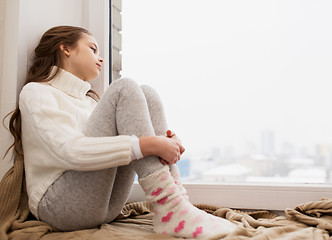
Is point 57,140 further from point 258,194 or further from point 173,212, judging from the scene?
point 258,194

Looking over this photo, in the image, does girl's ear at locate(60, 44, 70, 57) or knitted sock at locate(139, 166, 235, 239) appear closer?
knitted sock at locate(139, 166, 235, 239)

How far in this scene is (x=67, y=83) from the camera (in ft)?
4.18

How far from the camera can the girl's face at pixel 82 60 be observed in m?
1.35

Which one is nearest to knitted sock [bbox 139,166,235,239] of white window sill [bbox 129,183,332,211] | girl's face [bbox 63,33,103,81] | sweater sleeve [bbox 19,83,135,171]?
sweater sleeve [bbox 19,83,135,171]

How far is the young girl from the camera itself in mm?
936

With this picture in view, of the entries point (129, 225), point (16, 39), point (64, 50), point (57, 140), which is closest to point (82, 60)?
point (64, 50)

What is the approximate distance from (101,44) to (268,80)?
87cm

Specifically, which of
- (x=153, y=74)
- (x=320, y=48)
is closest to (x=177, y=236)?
(x=153, y=74)

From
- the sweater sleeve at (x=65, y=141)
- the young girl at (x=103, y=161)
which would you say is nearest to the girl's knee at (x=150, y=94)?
the young girl at (x=103, y=161)

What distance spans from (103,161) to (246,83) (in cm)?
90

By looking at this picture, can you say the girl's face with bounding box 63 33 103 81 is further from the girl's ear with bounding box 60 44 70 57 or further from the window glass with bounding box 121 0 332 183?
the window glass with bounding box 121 0 332 183

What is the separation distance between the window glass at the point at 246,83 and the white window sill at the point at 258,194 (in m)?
0.10

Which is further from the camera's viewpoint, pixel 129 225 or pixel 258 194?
pixel 258 194

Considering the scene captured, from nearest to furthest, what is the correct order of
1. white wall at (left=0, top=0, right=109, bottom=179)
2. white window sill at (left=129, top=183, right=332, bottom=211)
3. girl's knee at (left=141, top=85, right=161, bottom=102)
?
girl's knee at (left=141, top=85, right=161, bottom=102) → white wall at (left=0, top=0, right=109, bottom=179) → white window sill at (left=129, top=183, right=332, bottom=211)
